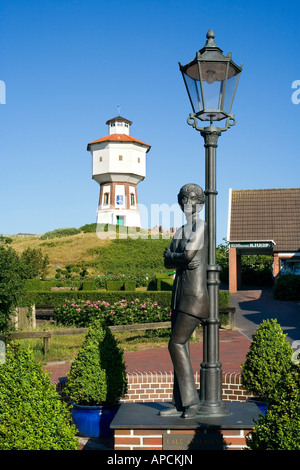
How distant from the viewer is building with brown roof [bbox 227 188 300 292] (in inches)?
1177

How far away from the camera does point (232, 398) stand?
800 cm

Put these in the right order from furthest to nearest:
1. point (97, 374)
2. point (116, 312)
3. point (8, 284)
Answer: point (116, 312), point (8, 284), point (97, 374)

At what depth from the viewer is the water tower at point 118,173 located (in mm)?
60031

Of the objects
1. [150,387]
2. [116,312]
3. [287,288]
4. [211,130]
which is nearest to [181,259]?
[211,130]

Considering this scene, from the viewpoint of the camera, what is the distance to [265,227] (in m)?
31.1

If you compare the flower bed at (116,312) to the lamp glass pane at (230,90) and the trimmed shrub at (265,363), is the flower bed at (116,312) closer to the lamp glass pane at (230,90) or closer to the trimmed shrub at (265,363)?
the trimmed shrub at (265,363)

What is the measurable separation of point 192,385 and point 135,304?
12052mm

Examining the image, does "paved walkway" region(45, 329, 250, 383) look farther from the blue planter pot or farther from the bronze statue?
the bronze statue

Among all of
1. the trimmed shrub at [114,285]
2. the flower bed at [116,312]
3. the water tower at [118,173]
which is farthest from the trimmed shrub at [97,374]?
the water tower at [118,173]

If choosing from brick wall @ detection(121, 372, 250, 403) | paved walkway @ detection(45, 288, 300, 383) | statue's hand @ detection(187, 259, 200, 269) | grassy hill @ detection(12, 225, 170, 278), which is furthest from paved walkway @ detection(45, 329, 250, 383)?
grassy hill @ detection(12, 225, 170, 278)

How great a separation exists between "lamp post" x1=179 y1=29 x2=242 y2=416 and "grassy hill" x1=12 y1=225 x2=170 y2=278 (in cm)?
3726

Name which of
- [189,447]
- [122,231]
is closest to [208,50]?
[189,447]

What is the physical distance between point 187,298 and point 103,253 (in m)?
43.8

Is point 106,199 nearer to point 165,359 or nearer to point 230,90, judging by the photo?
point 165,359
